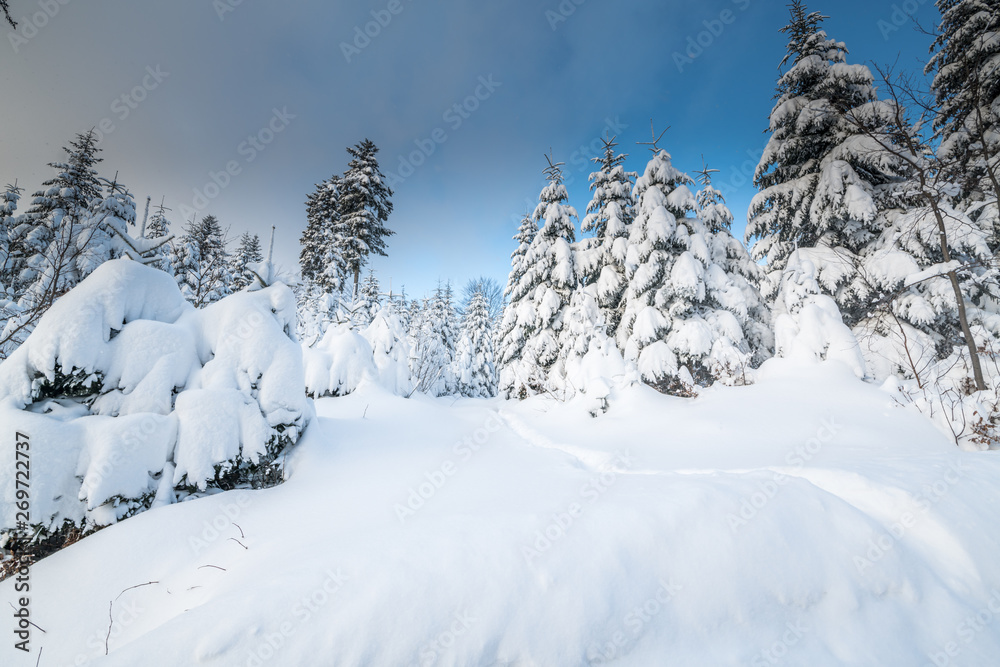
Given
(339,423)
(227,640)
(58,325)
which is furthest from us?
(339,423)

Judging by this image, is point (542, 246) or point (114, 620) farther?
point (542, 246)

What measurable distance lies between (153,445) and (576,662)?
13.8 ft

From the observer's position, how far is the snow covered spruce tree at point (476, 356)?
27297 millimetres

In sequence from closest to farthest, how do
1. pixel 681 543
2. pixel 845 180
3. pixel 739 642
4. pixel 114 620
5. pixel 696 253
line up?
pixel 739 642 < pixel 681 543 < pixel 114 620 < pixel 845 180 < pixel 696 253

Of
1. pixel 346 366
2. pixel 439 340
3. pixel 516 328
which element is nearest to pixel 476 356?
pixel 439 340

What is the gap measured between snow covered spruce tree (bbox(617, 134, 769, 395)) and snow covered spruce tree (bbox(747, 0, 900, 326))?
1646mm

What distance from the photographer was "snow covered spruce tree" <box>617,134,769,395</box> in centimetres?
952

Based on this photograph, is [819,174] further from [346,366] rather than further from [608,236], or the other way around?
[346,366]

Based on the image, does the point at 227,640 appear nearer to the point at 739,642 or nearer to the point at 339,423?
the point at 739,642

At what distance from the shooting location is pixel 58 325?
3447mm

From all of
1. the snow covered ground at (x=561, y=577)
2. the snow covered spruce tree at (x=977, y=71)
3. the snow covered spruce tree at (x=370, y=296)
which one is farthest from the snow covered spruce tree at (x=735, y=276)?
the snow covered spruce tree at (x=370, y=296)

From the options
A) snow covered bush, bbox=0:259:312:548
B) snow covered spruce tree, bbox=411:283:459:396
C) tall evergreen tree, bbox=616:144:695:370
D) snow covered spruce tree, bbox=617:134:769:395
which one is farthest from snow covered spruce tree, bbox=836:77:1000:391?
snow covered spruce tree, bbox=411:283:459:396

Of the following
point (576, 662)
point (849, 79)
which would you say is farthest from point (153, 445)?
point (849, 79)

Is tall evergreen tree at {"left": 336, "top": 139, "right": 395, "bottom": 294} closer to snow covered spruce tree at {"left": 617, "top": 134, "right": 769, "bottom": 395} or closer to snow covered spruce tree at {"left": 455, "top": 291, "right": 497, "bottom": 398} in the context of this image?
snow covered spruce tree at {"left": 455, "top": 291, "right": 497, "bottom": 398}
